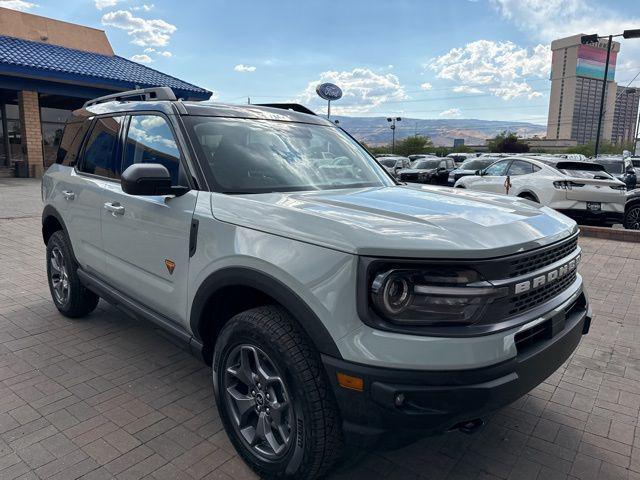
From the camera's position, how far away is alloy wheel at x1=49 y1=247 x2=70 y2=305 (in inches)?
178

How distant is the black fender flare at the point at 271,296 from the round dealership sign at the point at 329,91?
91.9 ft

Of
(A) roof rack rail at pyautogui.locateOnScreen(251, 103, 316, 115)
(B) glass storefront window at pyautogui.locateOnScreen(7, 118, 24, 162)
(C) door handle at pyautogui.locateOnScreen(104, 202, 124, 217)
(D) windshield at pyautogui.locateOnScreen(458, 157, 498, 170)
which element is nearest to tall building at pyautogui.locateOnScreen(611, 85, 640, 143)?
(D) windshield at pyautogui.locateOnScreen(458, 157, 498, 170)

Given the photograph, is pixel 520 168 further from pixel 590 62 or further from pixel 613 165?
pixel 590 62

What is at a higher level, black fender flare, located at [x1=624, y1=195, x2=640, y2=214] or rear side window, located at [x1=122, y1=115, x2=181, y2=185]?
rear side window, located at [x1=122, y1=115, x2=181, y2=185]

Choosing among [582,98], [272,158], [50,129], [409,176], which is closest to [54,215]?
Result: [272,158]

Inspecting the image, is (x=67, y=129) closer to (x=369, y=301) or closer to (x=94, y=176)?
(x=94, y=176)

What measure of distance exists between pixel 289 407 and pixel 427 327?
740 millimetres

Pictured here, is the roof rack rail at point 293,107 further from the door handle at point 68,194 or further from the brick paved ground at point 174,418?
the brick paved ground at point 174,418

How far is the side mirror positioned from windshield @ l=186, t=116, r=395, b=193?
28 centimetres

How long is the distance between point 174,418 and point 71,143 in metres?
2.87

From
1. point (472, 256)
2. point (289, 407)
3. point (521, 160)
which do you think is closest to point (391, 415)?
point (289, 407)

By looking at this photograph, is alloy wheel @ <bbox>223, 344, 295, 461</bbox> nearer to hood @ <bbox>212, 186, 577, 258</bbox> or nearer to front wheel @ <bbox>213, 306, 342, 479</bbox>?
front wheel @ <bbox>213, 306, 342, 479</bbox>

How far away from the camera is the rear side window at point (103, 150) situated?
12.2 ft

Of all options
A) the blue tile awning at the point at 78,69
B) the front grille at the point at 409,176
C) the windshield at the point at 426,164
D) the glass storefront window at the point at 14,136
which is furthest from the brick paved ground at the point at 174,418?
the glass storefront window at the point at 14,136
